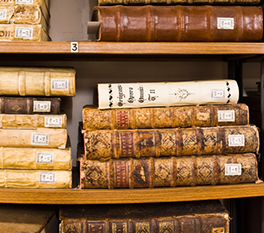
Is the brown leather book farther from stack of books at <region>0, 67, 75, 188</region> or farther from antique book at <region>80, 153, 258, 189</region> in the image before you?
antique book at <region>80, 153, 258, 189</region>

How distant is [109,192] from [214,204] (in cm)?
40

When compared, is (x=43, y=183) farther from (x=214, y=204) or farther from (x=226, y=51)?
(x=226, y=51)

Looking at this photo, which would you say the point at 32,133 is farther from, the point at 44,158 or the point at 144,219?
the point at 144,219

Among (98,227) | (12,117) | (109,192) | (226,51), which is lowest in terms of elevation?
(98,227)

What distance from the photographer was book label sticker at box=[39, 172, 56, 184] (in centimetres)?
97

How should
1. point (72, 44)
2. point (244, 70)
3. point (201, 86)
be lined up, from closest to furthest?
point (72, 44) < point (201, 86) < point (244, 70)

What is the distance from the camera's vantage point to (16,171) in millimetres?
974

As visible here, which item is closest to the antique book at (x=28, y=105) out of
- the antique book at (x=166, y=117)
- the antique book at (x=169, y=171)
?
the antique book at (x=166, y=117)

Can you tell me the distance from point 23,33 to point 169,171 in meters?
0.67

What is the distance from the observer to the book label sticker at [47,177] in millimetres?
975

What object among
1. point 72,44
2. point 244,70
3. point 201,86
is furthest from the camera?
point 244,70

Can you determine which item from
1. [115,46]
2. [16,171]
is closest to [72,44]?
[115,46]

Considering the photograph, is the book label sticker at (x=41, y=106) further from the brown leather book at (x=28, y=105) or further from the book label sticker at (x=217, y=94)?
the book label sticker at (x=217, y=94)

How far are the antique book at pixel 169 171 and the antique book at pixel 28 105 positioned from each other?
223mm
